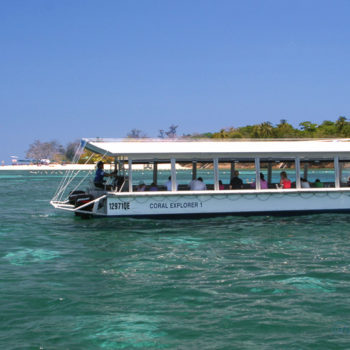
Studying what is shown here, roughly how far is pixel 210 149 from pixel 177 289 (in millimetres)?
9215

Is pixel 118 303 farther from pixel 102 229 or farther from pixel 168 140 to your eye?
pixel 168 140

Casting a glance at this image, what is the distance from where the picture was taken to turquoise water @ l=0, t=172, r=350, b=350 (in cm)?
741

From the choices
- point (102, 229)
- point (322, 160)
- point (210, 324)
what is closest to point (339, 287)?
point (210, 324)

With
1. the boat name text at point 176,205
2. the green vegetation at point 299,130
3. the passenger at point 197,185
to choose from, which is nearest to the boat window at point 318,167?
the passenger at point 197,185

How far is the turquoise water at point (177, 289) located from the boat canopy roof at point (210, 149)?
2.83 m

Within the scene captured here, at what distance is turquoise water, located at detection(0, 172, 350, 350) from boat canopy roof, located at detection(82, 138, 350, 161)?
9.30 feet

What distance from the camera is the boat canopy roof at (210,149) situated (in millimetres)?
17609

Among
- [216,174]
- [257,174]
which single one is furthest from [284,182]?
[216,174]

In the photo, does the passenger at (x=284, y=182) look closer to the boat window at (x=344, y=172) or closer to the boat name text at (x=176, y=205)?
the boat window at (x=344, y=172)

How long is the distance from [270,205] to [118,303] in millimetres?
10276

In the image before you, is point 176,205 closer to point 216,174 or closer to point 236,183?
point 216,174

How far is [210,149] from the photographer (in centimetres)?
1814

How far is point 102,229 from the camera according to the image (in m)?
17.2

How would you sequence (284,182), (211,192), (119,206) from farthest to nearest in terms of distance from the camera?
(284,182) < (211,192) < (119,206)
